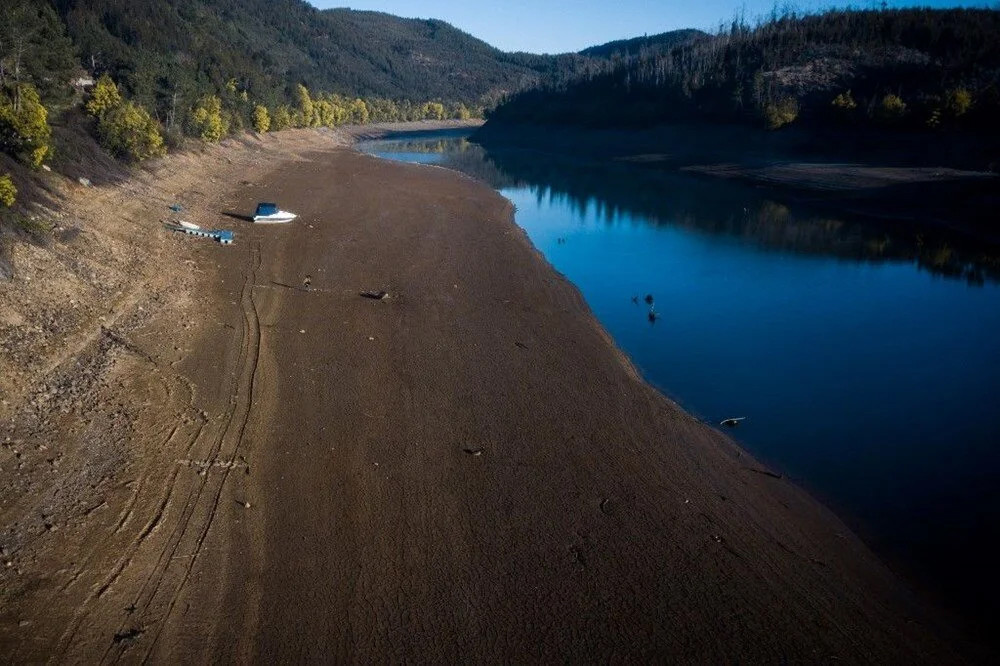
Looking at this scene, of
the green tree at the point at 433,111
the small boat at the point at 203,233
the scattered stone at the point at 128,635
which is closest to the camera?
the scattered stone at the point at 128,635

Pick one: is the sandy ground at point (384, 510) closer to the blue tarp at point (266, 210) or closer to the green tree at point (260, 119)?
the blue tarp at point (266, 210)

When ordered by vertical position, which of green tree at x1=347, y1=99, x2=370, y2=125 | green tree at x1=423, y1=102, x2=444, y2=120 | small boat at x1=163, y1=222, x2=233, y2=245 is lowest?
small boat at x1=163, y1=222, x2=233, y2=245

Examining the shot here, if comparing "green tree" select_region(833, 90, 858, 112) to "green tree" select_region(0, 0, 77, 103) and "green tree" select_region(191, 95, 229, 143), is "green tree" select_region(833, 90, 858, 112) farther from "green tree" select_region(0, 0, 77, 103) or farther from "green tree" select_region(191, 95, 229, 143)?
"green tree" select_region(0, 0, 77, 103)

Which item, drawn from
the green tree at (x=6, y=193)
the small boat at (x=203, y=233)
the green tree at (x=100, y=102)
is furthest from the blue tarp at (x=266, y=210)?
the green tree at (x=6, y=193)

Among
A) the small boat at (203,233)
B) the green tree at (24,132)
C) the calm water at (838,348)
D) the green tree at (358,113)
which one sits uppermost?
the green tree at (358,113)

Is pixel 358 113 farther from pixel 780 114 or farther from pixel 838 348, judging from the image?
pixel 838 348

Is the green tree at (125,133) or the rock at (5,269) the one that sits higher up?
the green tree at (125,133)

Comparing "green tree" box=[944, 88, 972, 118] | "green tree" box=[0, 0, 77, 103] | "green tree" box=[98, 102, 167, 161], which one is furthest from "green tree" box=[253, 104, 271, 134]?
"green tree" box=[944, 88, 972, 118]
